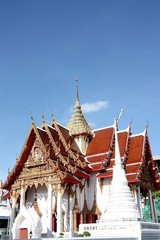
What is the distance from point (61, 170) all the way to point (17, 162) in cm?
343

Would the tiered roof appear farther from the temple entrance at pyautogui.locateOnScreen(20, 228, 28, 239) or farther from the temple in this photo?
the temple entrance at pyautogui.locateOnScreen(20, 228, 28, 239)

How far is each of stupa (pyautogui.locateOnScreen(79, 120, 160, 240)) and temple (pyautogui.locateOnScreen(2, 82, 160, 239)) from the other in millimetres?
560

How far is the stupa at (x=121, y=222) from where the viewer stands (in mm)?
11773

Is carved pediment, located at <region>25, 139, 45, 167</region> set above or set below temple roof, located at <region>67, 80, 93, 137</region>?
below

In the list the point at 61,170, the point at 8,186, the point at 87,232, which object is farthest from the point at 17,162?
the point at 87,232

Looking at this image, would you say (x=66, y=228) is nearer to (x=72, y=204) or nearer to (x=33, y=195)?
(x=72, y=204)

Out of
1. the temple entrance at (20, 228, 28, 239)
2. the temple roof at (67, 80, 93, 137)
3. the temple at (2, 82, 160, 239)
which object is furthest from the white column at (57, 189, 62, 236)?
the temple roof at (67, 80, 93, 137)

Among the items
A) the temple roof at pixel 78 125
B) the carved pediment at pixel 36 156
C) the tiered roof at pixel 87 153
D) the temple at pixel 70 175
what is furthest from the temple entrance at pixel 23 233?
the temple roof at pixel 78 125

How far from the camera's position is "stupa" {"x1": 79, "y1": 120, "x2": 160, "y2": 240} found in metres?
11.8

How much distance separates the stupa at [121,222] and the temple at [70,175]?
0.56 metres

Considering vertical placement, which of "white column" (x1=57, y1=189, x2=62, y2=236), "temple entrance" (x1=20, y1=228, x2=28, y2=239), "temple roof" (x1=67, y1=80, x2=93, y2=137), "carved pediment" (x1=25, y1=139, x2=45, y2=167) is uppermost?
"temple roof" (x1=67, y1=80, x2=93, y2=137)

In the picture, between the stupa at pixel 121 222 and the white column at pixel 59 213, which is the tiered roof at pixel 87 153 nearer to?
the white column at pixel 59 213

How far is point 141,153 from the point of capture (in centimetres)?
1973

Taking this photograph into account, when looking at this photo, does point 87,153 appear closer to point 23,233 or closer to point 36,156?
point 36,156
